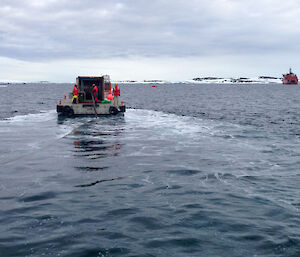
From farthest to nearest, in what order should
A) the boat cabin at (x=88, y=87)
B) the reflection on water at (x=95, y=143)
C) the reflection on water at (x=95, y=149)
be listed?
the boat cabin at (x=88, y=87) < the reflection on water at (x=95, y=143) < the reflection on water at (x=95, y=149)

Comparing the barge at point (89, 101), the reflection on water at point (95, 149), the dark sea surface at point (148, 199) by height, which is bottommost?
the dark sea surface at point (148, 199)

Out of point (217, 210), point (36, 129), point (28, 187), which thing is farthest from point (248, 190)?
point (36, 129)

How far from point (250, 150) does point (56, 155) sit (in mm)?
9836

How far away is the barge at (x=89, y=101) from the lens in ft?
106

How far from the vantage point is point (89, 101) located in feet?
112

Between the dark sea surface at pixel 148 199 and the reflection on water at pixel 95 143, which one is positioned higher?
the reflection on water at pixel 95 143

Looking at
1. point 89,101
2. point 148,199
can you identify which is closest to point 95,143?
point 148,199

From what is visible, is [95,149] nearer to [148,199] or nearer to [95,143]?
[95,143]

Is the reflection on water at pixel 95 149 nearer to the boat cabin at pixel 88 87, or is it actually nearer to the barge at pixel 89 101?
the barge at pixel 89 101

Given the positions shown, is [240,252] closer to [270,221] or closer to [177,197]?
[270,221]

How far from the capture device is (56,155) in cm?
1534

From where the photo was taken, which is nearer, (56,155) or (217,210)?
(217,210)

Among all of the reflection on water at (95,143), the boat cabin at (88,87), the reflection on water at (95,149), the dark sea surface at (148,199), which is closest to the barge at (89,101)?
the boat cabin at (88,87)

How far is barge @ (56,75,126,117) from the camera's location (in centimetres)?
3222
